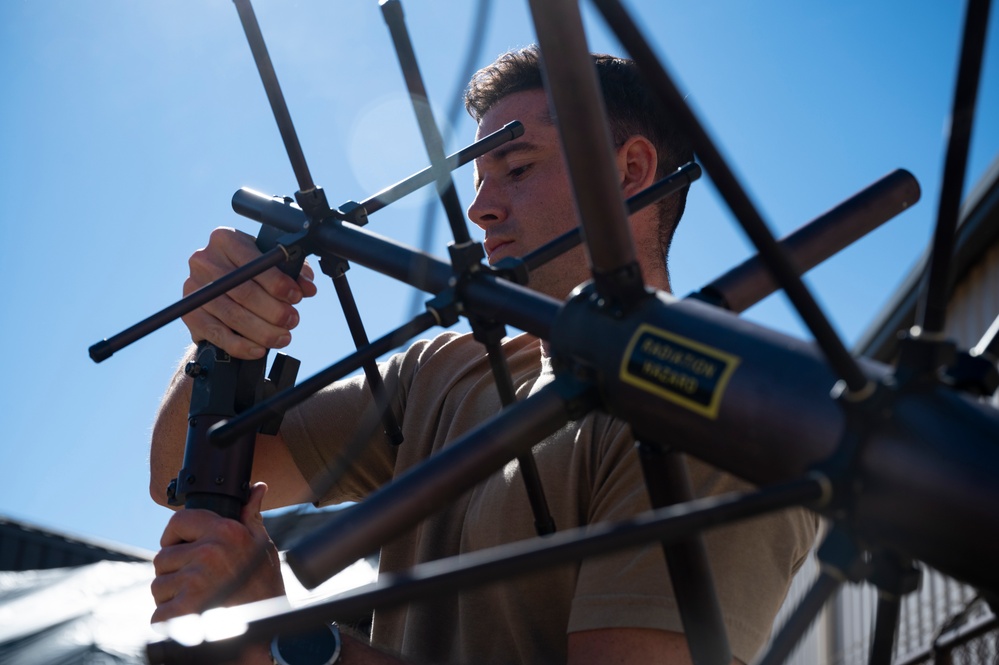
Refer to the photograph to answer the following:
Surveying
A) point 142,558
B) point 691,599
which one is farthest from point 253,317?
point 142,558

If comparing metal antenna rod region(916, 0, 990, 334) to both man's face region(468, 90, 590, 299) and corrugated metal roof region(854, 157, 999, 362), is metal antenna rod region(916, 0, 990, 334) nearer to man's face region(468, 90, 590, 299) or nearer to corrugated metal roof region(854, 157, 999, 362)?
man's face region(468, 90, 590, 299)

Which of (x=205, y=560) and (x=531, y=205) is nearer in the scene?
(x=205, y=560)

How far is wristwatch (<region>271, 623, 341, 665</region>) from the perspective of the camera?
48.3 inches

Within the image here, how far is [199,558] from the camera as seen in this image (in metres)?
1.07

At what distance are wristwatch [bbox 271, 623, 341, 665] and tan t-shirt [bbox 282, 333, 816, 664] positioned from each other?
20 centimetres

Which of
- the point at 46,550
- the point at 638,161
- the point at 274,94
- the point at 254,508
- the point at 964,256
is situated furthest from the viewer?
the point at 46,550

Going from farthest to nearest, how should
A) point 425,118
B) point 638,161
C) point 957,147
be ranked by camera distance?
1. point 638,161
2. point 425,118
3. point 957,147

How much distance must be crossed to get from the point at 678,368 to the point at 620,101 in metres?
1.98

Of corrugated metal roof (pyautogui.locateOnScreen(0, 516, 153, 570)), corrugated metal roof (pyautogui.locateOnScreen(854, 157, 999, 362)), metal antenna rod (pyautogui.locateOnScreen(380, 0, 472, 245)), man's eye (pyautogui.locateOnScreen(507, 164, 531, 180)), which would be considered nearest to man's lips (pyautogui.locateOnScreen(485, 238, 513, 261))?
man's eye (pyautogui.locateOnScreen(507, 164, 531, 180))

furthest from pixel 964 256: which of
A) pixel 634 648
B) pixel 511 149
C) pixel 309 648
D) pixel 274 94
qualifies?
pixel 274 94

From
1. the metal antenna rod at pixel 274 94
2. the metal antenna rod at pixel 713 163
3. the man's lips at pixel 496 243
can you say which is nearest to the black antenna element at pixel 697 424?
the metal antenna rod at pixel 713 163

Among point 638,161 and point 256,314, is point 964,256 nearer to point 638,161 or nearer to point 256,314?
point 638,161

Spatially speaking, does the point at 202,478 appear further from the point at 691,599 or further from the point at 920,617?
the point at 920,617

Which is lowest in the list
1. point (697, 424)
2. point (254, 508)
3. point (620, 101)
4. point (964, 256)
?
point (697, 424)
